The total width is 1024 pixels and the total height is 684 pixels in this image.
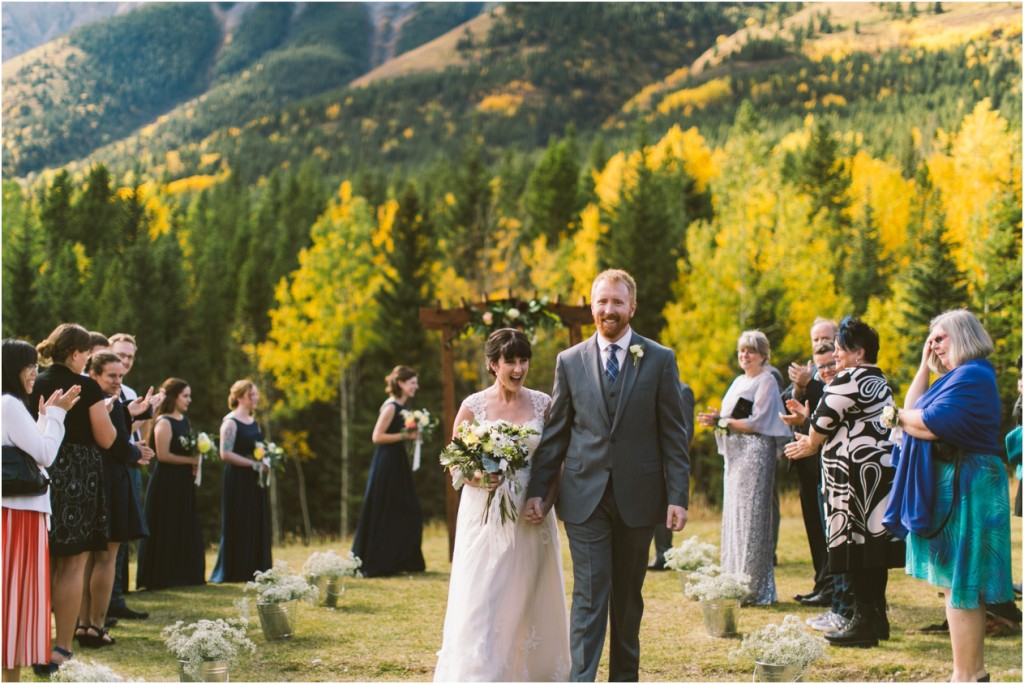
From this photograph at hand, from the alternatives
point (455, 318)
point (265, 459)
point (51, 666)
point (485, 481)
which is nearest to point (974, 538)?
point (485, 481)

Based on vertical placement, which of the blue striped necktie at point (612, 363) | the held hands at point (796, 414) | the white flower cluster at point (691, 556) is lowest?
the white flower cluster at point (691, 556)

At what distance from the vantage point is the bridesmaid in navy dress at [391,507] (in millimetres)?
10695

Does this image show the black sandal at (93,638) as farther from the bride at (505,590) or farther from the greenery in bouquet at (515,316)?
the greenery in bouquet at (515,316)

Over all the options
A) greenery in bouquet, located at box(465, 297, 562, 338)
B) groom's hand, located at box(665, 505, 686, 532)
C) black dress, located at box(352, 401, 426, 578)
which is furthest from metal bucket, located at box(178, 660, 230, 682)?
greenery in bouquet, located at box(465, 297, 562, 338)

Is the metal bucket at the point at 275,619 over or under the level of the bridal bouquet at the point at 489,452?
under

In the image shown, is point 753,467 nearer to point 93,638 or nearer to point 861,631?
point 861,631

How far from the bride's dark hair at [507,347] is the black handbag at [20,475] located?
245 cm

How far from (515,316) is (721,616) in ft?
17.1

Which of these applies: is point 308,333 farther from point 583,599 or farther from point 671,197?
point 583,599

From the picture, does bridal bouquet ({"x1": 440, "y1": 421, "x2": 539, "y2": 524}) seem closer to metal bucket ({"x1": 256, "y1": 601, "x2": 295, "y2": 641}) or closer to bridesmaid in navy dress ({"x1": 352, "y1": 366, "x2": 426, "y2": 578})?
metal bucket ({"x1": 256, "y1": 601, "x2": 295, "y2": 641})

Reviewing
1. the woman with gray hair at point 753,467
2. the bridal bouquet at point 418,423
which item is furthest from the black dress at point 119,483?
the woman with gray hair at point 753,467

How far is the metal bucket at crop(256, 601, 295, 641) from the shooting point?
705cm

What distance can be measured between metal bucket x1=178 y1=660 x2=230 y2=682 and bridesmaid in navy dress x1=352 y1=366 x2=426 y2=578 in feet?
17.8

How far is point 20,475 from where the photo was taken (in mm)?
4969
